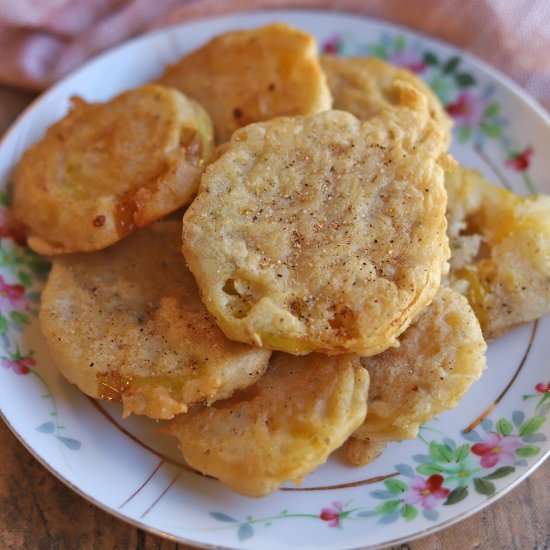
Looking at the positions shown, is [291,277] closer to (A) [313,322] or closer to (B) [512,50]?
(A) [313,322]

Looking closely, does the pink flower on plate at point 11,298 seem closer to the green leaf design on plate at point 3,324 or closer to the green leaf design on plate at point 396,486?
the green leaf design on plate at point 3,324

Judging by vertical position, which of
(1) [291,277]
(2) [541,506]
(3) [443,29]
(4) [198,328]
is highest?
(3) [443,29]

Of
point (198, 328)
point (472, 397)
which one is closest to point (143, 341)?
point (198, 328)

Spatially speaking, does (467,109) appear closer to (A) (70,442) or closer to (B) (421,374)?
(B) (421,374)

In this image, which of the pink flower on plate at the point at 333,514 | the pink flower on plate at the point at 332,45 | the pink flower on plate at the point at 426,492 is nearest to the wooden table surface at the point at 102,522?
the pink flower on plate at the point at 426,492

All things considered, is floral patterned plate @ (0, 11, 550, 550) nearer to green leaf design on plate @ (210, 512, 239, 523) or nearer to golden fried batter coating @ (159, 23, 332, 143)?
green leaf design on plate @ (210, 512, 239, 523)

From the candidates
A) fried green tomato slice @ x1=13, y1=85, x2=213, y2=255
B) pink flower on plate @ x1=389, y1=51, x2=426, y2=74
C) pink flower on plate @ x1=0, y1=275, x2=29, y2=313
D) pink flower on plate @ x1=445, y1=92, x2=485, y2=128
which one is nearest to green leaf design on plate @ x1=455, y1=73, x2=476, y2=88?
pink flower on plate @ x1=445, y1=92, x2=485, y2=128

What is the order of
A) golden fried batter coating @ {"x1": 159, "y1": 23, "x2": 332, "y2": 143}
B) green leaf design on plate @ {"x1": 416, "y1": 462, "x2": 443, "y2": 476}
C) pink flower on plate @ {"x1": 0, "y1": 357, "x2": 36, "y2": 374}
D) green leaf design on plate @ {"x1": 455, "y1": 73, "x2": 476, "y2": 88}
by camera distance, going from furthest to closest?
1. green leaf design on plate @ {"x1": 455, "y1": 73, "x2": 476, "y2": 88}
2. golden fried batter coating @ {"x1": 159, "y1": 23, "x2": 332, "y2": 143}
3. pink flower on plate @ {"x1": 0, "y1": 357, "x2": 36, "y2": 374}
4. green leaf design on plate @ {"x1": 416, "y1": 462, "x2": 443, "y2": 476}
